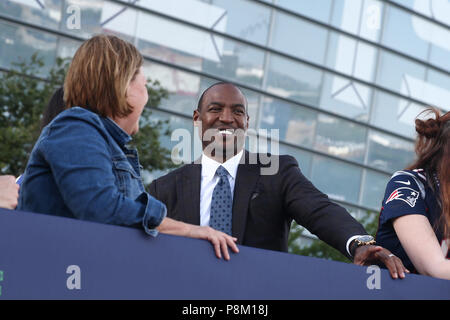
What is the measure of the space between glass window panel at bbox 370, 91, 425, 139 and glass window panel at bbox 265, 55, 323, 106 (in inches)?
79.1

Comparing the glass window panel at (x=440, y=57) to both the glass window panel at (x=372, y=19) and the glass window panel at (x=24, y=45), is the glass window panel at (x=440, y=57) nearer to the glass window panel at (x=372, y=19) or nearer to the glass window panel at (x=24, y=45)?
the glass window panel at (x=372, y=19)

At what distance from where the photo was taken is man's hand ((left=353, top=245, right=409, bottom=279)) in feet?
7.53

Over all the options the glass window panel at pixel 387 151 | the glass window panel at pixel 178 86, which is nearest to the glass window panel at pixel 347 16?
the glass window panel at pixel 387 151

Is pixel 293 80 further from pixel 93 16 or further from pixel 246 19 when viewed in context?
pixel 93 16

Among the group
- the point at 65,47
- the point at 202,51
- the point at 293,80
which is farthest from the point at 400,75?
the point at 65,47

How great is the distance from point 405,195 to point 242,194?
1006 mm

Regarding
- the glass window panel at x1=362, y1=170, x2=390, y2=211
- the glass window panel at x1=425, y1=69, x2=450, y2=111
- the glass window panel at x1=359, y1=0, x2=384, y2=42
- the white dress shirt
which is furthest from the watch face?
the glass window panel at x1=425, y1=69, x2=450, y2=111

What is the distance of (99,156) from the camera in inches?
79.8

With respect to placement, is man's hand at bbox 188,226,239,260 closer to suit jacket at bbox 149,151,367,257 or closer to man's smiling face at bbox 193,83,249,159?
suit jacket at bbox 149,151,367,257

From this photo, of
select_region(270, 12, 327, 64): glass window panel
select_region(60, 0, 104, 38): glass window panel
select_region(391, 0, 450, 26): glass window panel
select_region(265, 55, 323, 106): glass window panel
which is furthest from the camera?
select_region(391, 0, 450, 26): glass window panel

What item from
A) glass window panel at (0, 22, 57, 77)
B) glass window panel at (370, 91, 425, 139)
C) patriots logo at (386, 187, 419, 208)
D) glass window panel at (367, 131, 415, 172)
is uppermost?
glass window panel at (370, 91, 425, 139)

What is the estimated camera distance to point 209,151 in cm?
394

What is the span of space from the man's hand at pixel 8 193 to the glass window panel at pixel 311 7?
54.1 ft
